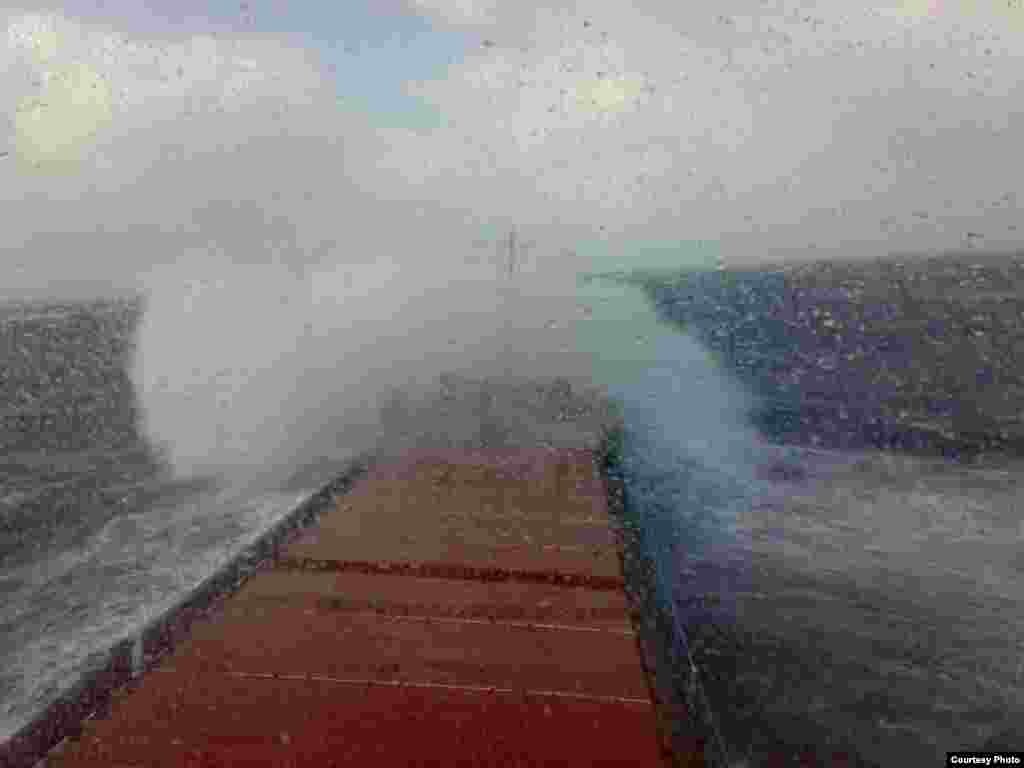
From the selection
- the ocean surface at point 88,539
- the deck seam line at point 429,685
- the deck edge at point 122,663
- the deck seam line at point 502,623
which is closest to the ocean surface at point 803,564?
the ocean surface at point 88,539

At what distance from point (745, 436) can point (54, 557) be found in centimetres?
2551

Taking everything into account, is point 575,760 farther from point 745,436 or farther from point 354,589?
point 745,436

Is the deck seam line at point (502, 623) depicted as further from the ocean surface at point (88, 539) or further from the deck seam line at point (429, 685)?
the ocean surface at point (88, 539)

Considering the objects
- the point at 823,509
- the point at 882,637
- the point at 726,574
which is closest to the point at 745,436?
the point at 823,509

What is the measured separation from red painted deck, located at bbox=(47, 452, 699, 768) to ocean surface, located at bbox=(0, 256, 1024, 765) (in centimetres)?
321

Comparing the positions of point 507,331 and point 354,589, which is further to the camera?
point 507,331

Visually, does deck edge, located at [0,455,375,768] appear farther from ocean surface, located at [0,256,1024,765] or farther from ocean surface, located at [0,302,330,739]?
ocean surface, located at [0,256,1024,765]

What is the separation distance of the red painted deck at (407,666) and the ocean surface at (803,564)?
10.5 ft

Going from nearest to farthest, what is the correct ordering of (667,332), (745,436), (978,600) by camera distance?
(978,600) → (745,436) → (667,332)

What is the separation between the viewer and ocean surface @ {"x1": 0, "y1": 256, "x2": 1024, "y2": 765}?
10.8 metres

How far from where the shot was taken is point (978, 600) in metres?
14.4

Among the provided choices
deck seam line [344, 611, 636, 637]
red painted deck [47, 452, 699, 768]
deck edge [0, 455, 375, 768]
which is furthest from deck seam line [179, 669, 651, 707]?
deck seam line [344, 611, 636, 637]

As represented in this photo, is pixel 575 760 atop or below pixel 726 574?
atop

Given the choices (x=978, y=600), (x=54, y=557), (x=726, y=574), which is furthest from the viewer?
(x=54, y=557)
